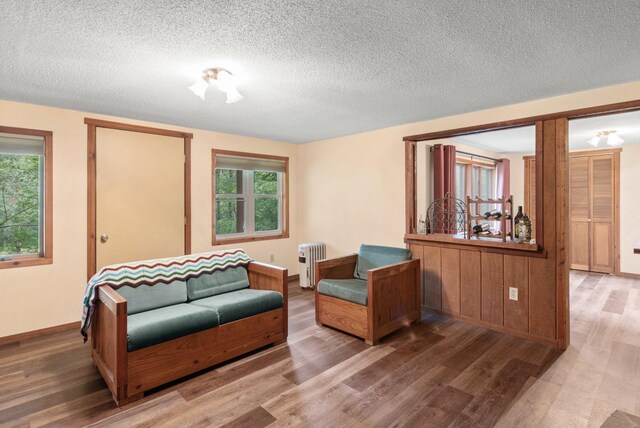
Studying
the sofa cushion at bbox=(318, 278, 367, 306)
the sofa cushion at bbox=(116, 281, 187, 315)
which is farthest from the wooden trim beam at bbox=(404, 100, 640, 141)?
the sofa cushion at bbox=(116, 281, 187, 315)

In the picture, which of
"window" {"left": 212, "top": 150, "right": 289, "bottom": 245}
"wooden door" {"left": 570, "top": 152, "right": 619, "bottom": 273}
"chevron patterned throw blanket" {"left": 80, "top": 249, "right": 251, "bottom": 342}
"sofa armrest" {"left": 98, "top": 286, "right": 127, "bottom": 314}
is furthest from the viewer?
"wooden door" {"left": 570, "top": 152, "right": 619, "bottom": 273}

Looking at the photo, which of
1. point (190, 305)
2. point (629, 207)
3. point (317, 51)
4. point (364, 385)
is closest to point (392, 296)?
point (364, 385)

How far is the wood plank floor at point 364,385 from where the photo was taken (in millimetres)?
2113

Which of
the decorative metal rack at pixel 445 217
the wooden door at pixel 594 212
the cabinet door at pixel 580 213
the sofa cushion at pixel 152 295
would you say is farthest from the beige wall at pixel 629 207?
the sofa cushion at pixel 152 295

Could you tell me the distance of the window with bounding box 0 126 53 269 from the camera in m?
3.29

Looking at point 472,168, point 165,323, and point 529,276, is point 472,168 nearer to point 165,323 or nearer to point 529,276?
point 529,276

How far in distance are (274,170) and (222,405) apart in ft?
12.0

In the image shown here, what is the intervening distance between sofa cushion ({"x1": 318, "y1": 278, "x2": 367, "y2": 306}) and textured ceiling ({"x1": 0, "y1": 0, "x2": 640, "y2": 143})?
1799 millimetres

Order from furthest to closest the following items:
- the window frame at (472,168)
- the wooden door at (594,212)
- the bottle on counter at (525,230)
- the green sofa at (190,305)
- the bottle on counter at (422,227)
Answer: the wooden door at (594,212)
the window frame at (472,168)
the bottle on counter at (422,227)
the bottle on counter at (525,230)
the green sofa at (190,305)

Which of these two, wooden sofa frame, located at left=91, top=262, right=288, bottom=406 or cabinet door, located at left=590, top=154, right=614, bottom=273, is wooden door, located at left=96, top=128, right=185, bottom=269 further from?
cabinet door, located at left=590, top=154, right=614, bottom=273

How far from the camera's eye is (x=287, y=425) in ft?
6.68

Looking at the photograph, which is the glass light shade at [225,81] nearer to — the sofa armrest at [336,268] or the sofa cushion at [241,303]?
the sofa cushion at [241,303]

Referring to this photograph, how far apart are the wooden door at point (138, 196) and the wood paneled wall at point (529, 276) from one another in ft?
10.5

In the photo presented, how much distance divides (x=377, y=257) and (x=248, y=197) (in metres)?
2.23
